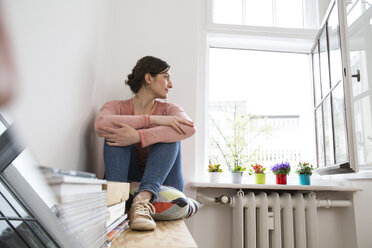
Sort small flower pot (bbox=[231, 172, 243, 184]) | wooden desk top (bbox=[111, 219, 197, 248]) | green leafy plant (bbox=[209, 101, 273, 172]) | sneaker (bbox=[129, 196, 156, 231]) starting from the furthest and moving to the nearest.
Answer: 1. green leafy plant (bbox=[209, 101, 273, 172])
2. small flower pot (bbox=[231, 172, 243, 184])
3. sneaker (bbox=[129, 196, 156, 231])
4. wooden desk top (bbox=[111, 219, 197, 248])

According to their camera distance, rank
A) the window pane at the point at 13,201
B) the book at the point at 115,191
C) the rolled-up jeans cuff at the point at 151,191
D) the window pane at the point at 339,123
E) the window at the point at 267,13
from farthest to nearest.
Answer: the window at the point at 267,13, the window pane at the point at 339,123, the rolled-up jeans cuff at the point at 151,191, the book at the point at 115,191, the window pane at the point at 13,201

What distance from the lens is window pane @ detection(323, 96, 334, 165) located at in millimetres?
1702

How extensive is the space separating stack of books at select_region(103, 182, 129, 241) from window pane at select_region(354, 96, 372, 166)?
1475 millimetres

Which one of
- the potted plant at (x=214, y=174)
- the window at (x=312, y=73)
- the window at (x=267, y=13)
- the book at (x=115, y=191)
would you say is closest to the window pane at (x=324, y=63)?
the window at (x=312, y=73)

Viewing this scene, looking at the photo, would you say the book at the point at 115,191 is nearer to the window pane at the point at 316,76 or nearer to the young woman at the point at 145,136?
the young woman at the point at 145,136

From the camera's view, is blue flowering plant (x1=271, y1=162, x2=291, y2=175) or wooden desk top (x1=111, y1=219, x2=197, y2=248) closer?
wooden desk top (x1=111, y1=219, x2=197, y2=248)

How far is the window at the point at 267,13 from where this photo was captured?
6.91 feet

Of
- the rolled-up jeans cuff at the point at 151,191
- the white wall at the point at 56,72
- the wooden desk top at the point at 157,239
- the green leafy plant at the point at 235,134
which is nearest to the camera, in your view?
the white wall at the point at 56,72

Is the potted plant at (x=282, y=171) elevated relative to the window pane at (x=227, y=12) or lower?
lower

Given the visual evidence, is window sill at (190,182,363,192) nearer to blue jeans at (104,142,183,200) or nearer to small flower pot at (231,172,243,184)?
small flower pot at (231,172,243,184)

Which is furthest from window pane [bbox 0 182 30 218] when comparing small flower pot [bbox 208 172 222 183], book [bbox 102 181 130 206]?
small flower pot [bbox 208 172 222 183]

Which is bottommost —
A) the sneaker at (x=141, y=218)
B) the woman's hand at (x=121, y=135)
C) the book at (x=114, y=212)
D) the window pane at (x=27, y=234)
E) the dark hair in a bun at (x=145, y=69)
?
the sneaker at (x=141, y=218)

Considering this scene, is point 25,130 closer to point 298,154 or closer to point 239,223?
point 239,223

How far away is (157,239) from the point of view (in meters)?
0.69
